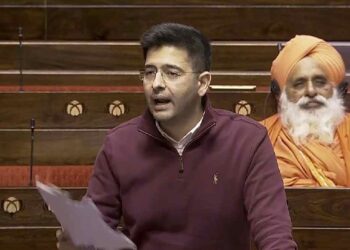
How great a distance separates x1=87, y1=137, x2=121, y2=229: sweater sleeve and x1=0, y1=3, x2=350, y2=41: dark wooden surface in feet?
4.14

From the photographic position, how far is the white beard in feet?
5.50

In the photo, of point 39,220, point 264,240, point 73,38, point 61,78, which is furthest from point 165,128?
point 73,38

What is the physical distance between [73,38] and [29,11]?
15cm

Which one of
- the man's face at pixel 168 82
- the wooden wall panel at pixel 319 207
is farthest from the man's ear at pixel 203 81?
the wooden wall panel at pixel 319 207

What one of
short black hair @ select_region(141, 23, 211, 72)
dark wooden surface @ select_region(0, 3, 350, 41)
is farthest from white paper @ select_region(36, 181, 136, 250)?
dark wooden surface @ select_region(0, 3, 350, 41)

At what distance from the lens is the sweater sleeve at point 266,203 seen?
0.93m

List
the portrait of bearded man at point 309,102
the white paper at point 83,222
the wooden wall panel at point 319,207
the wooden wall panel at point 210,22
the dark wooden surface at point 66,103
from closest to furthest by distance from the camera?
the white paper at point 83,222
the wooden wall panel at point 319,207
the portrait of bearded man at point 309,102
the dark wooden surface at point 66,103
the wooden wall panel at point 210,22

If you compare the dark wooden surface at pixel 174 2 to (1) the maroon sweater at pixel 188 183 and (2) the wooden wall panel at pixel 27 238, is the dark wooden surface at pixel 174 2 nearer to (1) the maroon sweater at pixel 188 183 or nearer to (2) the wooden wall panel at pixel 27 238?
(2) the wooden wall panel at pixel 27 238

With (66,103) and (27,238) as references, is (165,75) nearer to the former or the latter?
(27,238)

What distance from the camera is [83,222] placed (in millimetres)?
878

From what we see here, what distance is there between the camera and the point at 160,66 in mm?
1009

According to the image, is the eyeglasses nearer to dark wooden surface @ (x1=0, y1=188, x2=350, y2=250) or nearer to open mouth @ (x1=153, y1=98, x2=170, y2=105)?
open mouth @ (x1=153, y1=98, x2=170, y2=105)

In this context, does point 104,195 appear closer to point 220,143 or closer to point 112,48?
point 220,143

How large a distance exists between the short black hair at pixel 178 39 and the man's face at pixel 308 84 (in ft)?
2.21
